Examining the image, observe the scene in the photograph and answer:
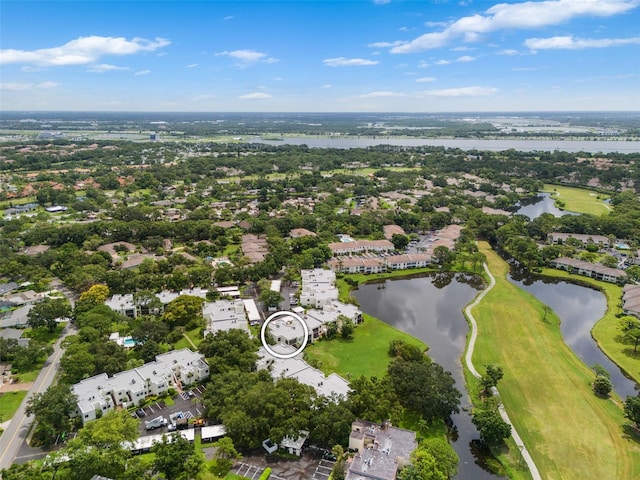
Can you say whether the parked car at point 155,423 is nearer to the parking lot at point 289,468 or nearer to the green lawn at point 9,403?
the parking lot at point 289,468

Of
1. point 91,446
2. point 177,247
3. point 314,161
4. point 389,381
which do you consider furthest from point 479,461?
point 314,161

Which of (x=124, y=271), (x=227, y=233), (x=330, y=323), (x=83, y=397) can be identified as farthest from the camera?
(x=227, y=233)

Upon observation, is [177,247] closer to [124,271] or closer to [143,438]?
[124,271]

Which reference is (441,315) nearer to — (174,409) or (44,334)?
(174,409)

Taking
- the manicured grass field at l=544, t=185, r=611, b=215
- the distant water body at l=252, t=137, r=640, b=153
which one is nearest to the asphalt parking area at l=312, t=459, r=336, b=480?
the manicured grass field at l=544, t=185, r=611, b=215

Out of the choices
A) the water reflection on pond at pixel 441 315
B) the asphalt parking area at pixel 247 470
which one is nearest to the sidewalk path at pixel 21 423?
the asphalt parking area at pixel 247 470
